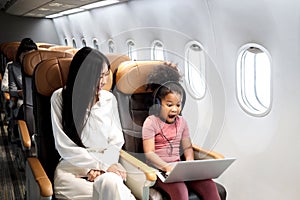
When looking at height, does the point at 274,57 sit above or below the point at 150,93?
above

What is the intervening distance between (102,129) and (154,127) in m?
0.33

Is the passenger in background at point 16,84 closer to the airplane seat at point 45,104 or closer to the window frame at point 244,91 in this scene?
the airplane seat at point 45,104

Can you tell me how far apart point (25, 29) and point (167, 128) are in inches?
353

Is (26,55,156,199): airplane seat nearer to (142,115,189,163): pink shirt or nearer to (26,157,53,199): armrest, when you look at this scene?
(26,157,53,199): armrest

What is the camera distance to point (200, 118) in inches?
143

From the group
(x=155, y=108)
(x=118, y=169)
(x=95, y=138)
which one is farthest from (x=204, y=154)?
(x=95, y=138)

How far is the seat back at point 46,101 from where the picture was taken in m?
2.67

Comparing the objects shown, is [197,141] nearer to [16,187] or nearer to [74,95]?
[74,95]

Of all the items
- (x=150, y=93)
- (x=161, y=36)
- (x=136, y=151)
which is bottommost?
(x=136, y=151)

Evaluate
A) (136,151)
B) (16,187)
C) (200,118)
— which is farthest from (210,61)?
(16,187)

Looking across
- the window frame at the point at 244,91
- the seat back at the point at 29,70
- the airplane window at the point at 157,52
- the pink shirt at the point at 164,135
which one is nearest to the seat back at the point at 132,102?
the pink shirt at the point at 164,135

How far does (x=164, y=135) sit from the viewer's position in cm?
276

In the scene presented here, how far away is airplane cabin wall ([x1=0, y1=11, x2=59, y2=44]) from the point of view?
10.7 metres

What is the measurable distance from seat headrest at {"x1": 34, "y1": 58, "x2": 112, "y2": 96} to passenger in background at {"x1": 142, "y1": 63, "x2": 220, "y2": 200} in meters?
0.59
